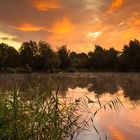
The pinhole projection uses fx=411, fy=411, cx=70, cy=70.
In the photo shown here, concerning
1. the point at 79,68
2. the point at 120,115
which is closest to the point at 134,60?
the point at 79,68

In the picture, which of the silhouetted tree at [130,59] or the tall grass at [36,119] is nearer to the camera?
the tall grass at [36,119]

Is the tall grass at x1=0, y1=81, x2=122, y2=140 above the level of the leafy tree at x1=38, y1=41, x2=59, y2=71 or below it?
below

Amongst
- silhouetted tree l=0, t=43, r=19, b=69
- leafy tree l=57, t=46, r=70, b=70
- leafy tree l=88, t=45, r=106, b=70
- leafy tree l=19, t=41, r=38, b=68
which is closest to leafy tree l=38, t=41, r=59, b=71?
leafy tree l=19, t=41, r=38, b=68

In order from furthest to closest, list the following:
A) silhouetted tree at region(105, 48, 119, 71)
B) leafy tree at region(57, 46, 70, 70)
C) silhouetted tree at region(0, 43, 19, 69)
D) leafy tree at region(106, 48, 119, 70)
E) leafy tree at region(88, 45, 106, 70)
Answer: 1. leafy tree at region(88, 45, 106, 70)
2. leafy tree at region(106, 48, 119, 70)
3. silhouetted tree at region(105, 48, 119, 71)
4. leafy tree at region(57, 46, 70, 70)
5. silhouetted tree at region(0, 43, 19, 69)

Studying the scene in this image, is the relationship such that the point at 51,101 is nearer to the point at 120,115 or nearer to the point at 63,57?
the point at 120,115

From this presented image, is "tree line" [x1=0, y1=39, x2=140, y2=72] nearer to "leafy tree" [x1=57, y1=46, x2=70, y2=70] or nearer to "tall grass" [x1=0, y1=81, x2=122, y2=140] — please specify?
"leafy tree" [x1=57, y1=46, x2=70, y2=70]

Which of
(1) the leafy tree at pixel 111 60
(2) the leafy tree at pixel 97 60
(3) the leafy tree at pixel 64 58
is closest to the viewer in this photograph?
(3) the leafy tree at pixel 64 58

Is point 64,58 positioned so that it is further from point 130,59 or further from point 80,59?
point 130,59

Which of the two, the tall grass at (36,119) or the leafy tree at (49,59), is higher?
the leafy tree at (49,59)

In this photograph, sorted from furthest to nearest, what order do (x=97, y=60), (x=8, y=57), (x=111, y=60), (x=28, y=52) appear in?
(x=97, y=60) → (x=111, y=60) → (x=28, y=52) → (x=8, y=57)

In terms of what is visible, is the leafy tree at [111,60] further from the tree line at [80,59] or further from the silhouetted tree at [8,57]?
the silhouetted tree at [8,57]

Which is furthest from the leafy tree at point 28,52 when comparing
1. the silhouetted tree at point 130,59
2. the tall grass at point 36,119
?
the tall grass at point 36,119

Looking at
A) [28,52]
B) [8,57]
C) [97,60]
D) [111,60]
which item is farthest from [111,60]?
[8,57]

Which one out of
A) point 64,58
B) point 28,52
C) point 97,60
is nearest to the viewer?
point 28,52
